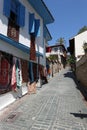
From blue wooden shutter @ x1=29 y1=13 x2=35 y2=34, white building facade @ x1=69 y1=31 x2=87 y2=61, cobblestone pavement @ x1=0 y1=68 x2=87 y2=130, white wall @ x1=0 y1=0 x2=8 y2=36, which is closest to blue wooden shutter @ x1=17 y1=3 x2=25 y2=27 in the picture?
white wall @ x1=0 y1=0 x2=8 y2=36

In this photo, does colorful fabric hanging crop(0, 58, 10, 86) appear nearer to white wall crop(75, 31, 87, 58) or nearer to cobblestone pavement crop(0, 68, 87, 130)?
cobblestone pavement crop(0, 68, 87, 130)

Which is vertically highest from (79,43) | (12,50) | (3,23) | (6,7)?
(79,43)

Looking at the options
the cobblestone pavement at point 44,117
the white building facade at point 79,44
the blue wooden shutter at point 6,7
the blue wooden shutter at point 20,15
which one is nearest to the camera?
the cobblestone pavement at point 44,117

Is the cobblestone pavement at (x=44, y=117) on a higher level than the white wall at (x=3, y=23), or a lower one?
lower

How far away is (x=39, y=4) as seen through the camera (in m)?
12.5

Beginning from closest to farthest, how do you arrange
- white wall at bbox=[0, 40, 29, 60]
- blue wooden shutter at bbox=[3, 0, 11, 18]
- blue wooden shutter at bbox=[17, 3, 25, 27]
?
blue wooden shutter at bbox=[3, 0, 11, 18] < white wall at bbox=[0, 40, 29, 60] < blue wooden shutter at bbox=[17, 3, 25, 27]

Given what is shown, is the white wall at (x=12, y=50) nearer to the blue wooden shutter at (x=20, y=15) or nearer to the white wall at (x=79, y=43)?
the blue wooden shutter at (x=20, y=15)

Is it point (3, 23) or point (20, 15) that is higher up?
point (20, 15)

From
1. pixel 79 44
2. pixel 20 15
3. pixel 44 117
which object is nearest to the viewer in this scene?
pixel 44 117

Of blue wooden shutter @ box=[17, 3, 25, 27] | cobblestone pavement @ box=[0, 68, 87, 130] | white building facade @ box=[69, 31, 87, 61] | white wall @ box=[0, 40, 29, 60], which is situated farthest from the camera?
white building facade @ box=[69, 31, 87, 61]

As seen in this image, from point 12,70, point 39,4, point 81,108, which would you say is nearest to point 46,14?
point 39,4

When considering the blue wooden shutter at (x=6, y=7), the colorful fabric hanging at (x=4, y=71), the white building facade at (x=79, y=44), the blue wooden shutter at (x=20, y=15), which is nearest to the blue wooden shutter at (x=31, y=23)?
the blue wooden shutter at (x=20, y=15)

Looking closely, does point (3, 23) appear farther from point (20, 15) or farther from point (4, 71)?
point (4, 71)

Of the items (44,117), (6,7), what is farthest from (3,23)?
(44,117)
